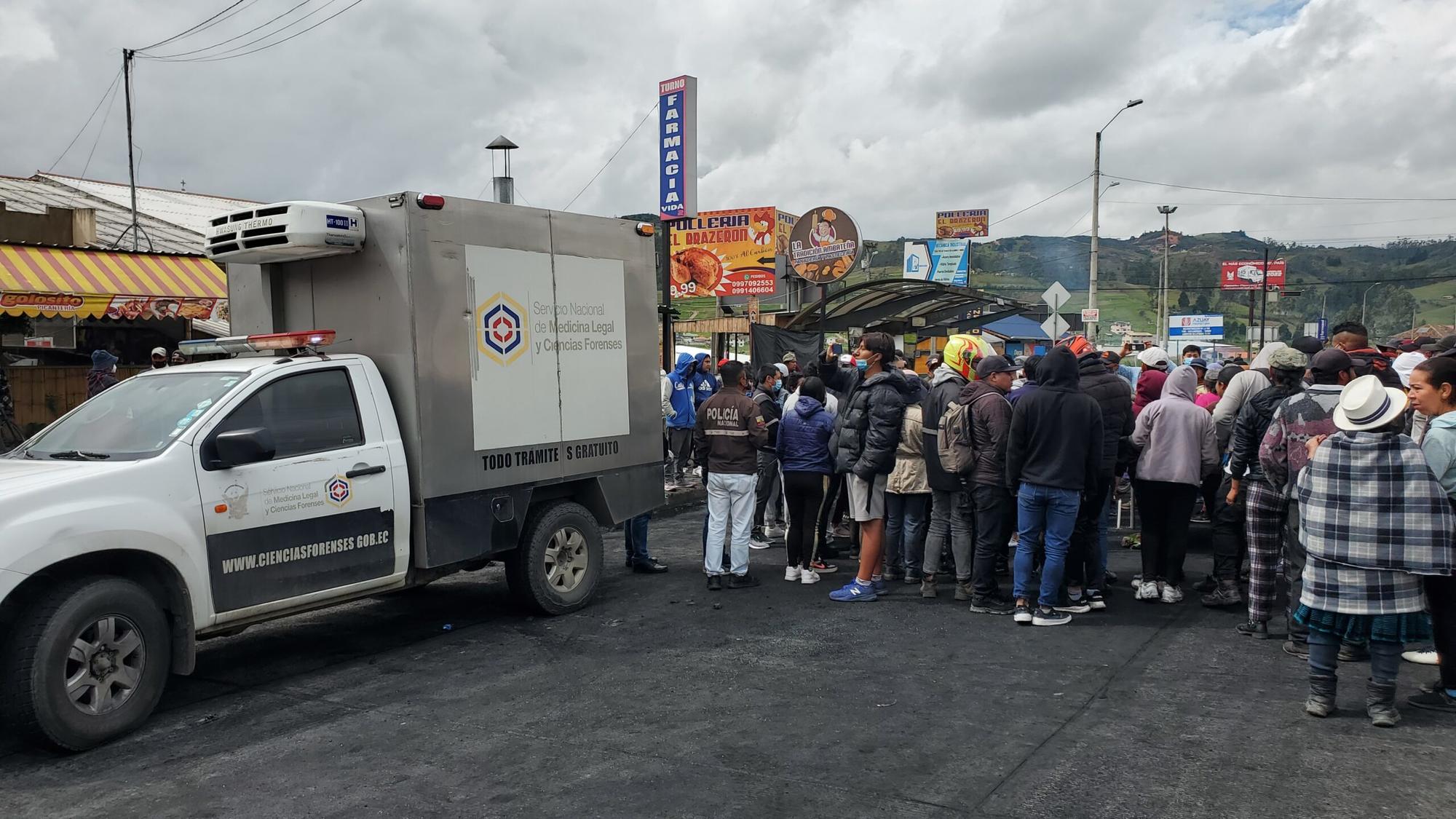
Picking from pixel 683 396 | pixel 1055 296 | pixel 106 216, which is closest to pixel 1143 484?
pixel 683 396

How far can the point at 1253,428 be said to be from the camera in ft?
21.5

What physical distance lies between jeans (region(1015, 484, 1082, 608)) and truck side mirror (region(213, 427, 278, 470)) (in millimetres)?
4941

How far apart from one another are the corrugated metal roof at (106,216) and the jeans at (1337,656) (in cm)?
1966

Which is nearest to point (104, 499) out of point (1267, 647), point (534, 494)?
point (534, 494)

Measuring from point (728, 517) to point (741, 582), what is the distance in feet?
1.85

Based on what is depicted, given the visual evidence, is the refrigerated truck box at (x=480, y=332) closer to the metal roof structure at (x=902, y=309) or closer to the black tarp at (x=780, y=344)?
the metal roof structure at (x=902, y=309)

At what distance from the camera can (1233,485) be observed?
6.70 metres

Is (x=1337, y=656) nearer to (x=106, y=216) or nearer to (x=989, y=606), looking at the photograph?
(x=989, y=606)

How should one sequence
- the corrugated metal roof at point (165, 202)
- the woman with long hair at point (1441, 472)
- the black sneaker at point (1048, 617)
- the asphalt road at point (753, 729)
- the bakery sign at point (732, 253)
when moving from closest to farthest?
the asphalt road at point (753, 729)
the woman with long hair at point (1441, 472)
the black sneaker at point (1048, 617)
the corrugated metal roof at point (165, 202)
the bakery sign at point (732, 253)

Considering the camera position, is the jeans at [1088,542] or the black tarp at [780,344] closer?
the jeans at [1088,542]

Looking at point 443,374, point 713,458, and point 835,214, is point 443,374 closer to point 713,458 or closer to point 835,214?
point 713,458

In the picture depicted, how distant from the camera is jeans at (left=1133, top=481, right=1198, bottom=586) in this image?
7.29m

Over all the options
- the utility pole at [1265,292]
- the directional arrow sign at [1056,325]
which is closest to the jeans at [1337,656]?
the directional arrow sign at [1056,325]

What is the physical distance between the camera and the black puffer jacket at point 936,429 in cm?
749
